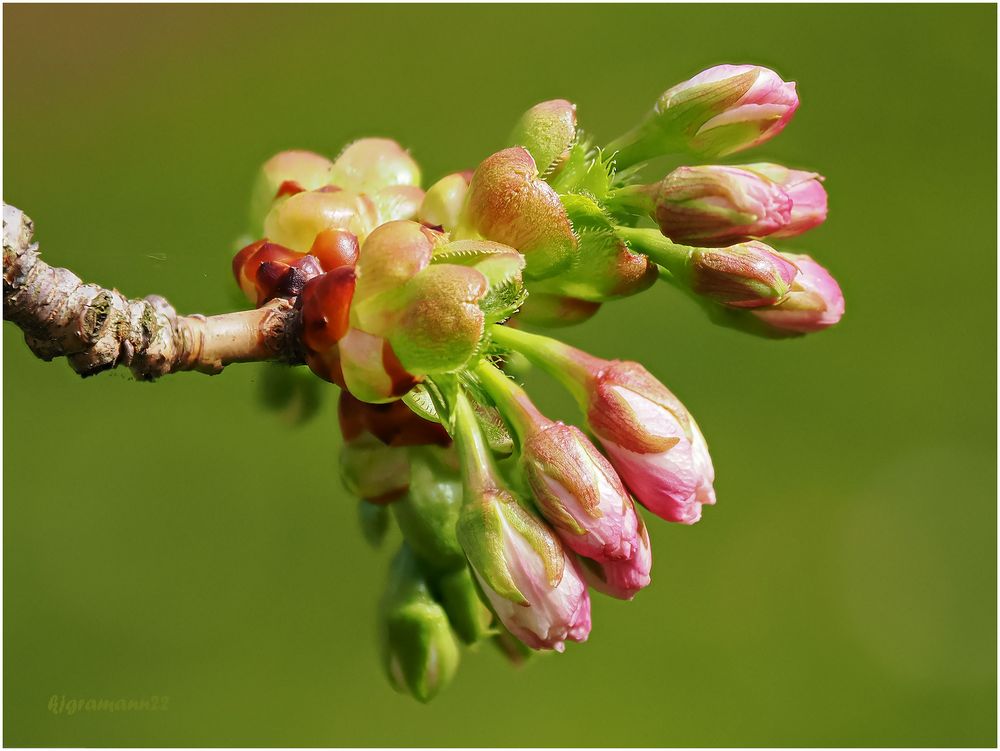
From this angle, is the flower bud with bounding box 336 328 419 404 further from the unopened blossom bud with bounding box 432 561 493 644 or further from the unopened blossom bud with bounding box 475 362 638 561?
the unopened blossom bud with bounding box 432 561 493 644

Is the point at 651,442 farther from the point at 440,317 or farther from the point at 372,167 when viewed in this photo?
the point at 372,167

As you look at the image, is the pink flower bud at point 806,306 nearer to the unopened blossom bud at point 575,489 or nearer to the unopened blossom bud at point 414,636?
the unopened blossom bud at point 575,489

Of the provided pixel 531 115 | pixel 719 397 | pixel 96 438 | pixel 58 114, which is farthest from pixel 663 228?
pixel 58 114

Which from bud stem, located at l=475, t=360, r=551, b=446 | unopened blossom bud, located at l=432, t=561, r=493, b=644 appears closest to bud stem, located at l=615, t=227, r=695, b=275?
bud stem, located at l=475, t=360, r=551, b=446

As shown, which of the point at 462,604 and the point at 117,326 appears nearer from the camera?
the point at 117,326

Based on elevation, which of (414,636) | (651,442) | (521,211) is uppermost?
(521,211)

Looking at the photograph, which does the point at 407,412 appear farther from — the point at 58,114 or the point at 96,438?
the point at 58,114

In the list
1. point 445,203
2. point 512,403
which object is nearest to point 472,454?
point 512,403
